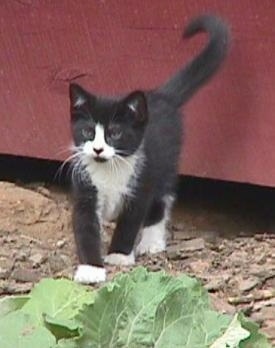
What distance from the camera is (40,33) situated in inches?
257

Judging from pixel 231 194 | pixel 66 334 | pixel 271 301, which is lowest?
pixel 231 194

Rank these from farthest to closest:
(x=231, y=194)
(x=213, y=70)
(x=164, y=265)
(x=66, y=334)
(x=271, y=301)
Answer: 1. (x=231, y=194)
2. (x=213, y=70)
3. (x=164, y=265)
4. (x=271, y=301)
5. (x=66, y=334)

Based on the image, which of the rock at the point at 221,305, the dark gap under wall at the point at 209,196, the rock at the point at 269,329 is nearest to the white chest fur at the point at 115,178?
the dark gap under wall at the point at 209,196

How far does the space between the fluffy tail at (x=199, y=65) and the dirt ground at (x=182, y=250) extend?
69 centimetres

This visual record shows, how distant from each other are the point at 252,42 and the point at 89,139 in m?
0.99

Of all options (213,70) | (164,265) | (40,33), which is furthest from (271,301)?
(40,33)

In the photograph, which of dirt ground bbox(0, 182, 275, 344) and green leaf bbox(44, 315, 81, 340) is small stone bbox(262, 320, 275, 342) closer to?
dirt ground bbox(0, 182, 275, 344)

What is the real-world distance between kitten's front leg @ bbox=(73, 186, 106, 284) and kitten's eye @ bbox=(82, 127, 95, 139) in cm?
24

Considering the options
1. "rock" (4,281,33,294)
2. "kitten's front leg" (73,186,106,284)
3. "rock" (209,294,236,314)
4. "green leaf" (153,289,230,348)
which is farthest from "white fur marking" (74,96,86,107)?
"green leaf" (153,289,230,348)

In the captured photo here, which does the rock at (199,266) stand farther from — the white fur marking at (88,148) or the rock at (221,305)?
the white fur marking at (88,148)

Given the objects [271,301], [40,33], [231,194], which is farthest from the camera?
[231,194]

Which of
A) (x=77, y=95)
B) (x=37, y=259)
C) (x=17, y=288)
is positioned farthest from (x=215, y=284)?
(x=77, y=95)

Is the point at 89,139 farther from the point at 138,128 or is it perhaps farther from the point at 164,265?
the point at 164,265

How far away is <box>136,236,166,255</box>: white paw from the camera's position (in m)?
5.92
